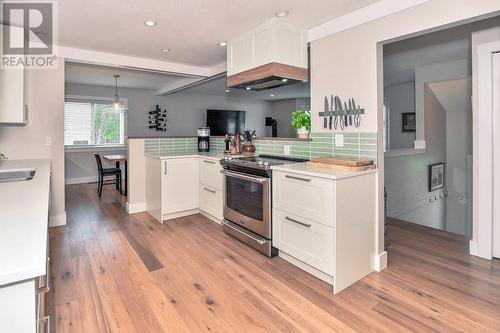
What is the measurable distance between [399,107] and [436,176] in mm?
1930

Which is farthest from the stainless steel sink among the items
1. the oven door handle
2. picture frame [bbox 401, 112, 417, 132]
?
picture frame [bbox 401, 112, 417, 132]

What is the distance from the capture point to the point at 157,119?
25.7 ft

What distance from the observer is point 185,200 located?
13.1ft

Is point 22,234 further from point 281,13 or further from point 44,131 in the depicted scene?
point 44,131

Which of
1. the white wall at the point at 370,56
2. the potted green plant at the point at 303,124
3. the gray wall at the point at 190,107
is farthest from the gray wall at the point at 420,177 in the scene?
the gray wall at the point at 190,107

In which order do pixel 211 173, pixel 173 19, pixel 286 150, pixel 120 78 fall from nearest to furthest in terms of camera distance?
1. pixel 173 19
2. pixel 286 150
3. pixel 211 173
4. pixel 120 78

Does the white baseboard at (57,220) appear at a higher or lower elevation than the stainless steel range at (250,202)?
lower

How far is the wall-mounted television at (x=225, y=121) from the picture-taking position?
Result: 852 cm

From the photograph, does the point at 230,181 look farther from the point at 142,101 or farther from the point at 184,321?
the point at 142,101

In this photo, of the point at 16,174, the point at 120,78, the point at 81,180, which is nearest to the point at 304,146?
the point at 16,174

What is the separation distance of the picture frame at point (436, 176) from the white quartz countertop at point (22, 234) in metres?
5.37

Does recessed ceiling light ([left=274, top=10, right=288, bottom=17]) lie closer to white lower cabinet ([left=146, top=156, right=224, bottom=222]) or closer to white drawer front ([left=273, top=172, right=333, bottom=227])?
white drawer front ([left=273, top=172, right=333, bottom=227])

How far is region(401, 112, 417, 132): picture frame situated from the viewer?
609 cm

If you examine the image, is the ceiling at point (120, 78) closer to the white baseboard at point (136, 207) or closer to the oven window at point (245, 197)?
the white baseboard at point (136, 207)
